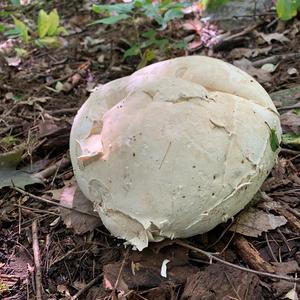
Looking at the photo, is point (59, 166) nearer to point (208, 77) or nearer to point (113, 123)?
point (113, 123)

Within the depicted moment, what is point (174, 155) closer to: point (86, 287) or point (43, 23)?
point (86, 287)

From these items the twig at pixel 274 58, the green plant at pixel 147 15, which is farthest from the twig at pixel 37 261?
the twig at pixel 274 58

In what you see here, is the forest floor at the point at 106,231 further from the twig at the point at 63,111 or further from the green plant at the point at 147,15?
the green plant at the point at 147,15

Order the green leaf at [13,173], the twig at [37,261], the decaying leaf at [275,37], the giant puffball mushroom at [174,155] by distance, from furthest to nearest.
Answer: the decaying leaf at [275,37] < the green leaf at [13,173] < the twig at [37,261] < the giant puffball mushroom at [174,155]

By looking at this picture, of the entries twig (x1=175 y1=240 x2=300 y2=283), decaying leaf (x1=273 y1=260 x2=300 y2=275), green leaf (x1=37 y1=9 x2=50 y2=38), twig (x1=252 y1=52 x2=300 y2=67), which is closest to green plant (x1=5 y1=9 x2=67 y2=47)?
green leaf (x1=37 y1=9 x2=50 y2=38)

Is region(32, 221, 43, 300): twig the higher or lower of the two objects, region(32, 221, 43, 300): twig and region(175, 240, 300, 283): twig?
the lower

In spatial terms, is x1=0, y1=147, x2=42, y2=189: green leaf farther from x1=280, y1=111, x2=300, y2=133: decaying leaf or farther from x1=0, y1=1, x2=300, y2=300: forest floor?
x1=280, y1=111, x2=300, y2=133: decaying leaf
